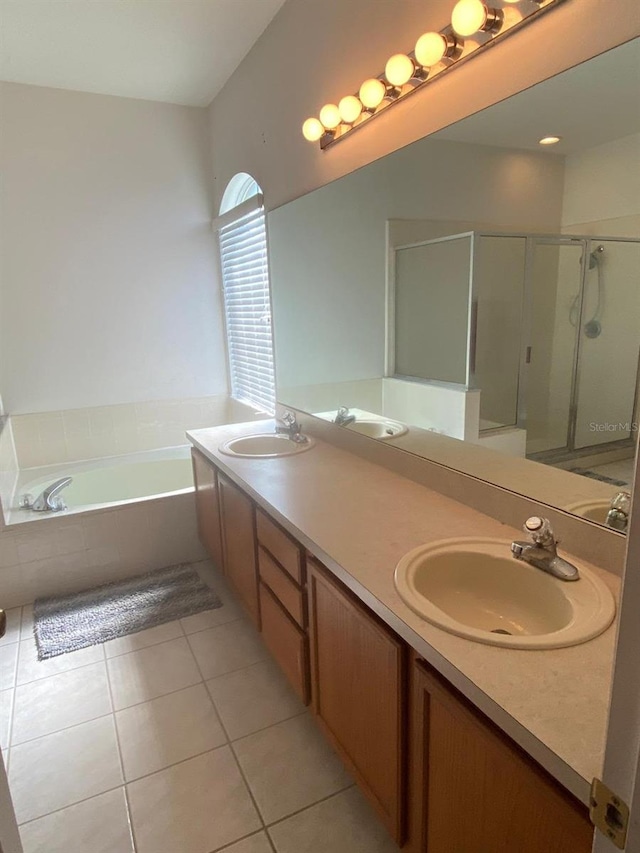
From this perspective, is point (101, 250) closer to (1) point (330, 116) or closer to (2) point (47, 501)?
(2) point (47, 501)

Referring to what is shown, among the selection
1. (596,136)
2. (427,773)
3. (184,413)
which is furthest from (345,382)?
(184,413)

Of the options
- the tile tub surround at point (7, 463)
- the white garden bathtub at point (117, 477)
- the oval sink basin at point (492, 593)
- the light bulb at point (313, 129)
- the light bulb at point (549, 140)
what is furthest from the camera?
the white garden bathtub at point (117, 477)

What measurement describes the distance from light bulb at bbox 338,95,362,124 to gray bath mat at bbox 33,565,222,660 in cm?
217

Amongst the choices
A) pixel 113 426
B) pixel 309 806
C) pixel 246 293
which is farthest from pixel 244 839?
pixel 246 293

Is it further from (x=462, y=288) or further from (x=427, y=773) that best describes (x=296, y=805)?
(x=462, y=288)

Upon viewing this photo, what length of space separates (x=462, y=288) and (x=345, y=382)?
0.81 m

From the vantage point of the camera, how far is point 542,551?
1160mm

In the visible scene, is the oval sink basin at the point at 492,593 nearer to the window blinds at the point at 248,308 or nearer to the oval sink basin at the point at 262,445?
the oval sink basin at the point at 262,445

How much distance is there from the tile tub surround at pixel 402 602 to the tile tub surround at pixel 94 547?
76 cm

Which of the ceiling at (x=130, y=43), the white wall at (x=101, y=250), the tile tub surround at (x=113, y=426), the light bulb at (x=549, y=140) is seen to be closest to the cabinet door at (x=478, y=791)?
the light bulb at (x=549, y=140)

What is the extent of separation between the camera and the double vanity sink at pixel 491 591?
3.41 feet

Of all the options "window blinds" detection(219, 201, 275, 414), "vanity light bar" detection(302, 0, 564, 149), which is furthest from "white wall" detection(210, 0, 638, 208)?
"window blinds" detection(219, 201, 275, 414)

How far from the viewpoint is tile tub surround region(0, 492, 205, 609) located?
8.27 feet
